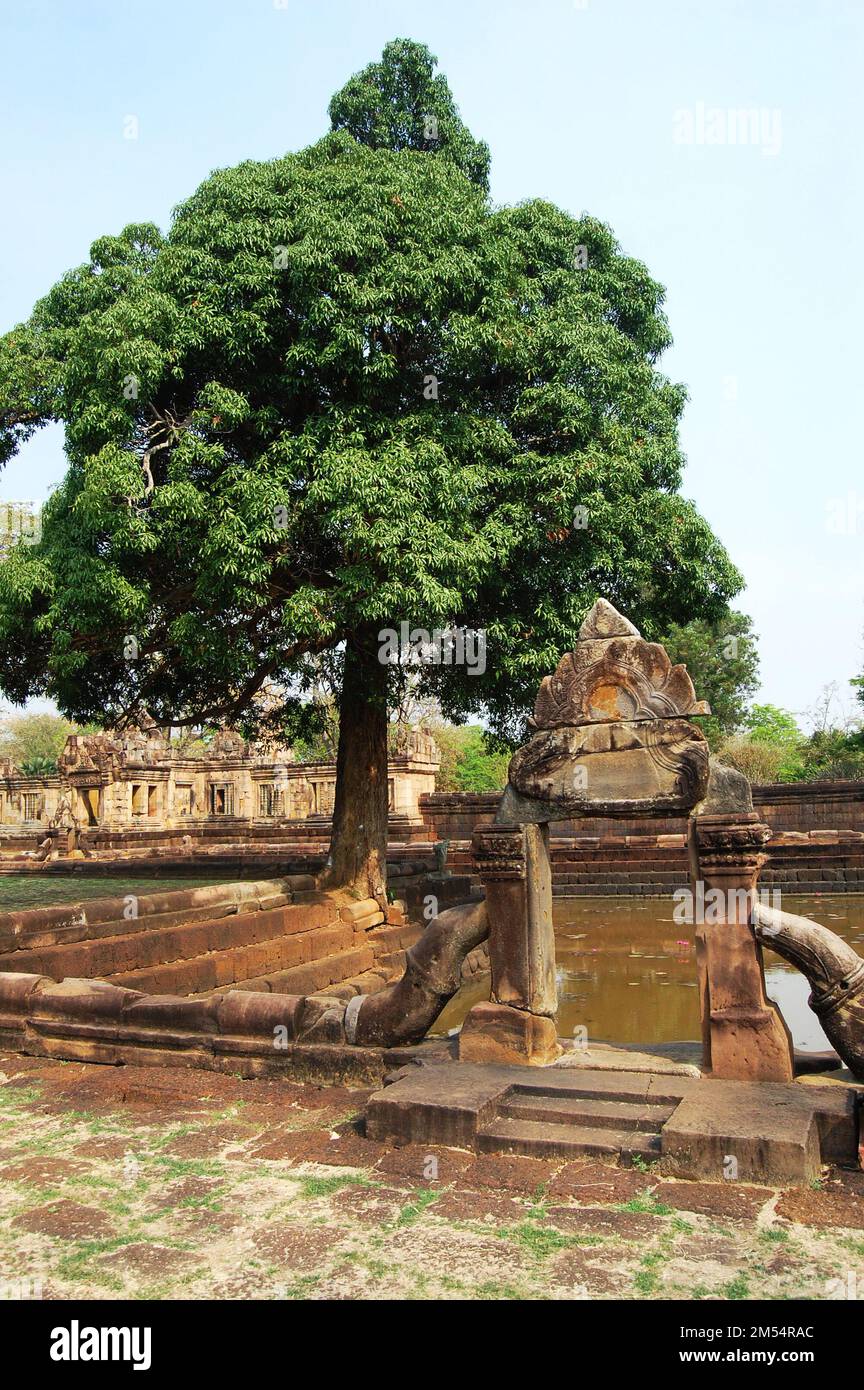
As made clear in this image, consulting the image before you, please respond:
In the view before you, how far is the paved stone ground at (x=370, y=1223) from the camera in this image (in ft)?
10.2

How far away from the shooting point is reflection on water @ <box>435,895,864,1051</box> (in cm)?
852

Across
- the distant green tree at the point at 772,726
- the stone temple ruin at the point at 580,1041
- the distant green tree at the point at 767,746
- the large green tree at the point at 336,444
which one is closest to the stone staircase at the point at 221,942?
the stone temple ruin at the point at 580,1041

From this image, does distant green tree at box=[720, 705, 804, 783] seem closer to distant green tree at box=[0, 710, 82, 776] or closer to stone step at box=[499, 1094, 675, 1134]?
stone step at box=[499, 1094, 675, 1134]

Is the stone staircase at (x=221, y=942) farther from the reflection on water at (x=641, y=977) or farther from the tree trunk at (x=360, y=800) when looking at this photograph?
the reflection on water at (x=641, y=977)

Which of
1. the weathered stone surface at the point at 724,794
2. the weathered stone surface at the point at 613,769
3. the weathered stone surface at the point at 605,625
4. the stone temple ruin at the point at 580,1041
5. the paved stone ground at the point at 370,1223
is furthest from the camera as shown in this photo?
the weathered stone surface at the point at 605,625

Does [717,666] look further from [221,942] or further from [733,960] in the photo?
[733,960]

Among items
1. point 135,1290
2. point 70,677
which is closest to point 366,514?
point 70,677

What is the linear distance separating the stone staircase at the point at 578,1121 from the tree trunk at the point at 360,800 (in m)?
7.89

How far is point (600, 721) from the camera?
522 cm

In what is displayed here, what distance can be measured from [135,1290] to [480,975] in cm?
922

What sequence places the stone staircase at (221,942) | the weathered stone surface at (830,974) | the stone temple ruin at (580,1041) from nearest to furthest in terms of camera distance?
the stone temple ruin at (580,1041) < the weathered stone surface at (830,974) < the stone staircase at (221,942)

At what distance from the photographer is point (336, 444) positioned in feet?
31.6

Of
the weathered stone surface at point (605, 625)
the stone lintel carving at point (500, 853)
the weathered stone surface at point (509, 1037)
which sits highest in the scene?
the weathered stone surface at point (605, 625)

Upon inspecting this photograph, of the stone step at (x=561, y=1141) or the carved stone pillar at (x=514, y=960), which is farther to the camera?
the carved stone pillar at (x=514, y=960)
